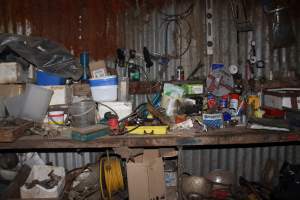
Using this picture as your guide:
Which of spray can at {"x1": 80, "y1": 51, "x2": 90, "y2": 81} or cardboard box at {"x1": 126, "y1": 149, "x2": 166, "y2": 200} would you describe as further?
spray can at {"x1": 80, "y1": 51, "x2": 90, "y2": 81}

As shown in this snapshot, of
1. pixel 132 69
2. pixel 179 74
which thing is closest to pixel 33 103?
pixel 132 69

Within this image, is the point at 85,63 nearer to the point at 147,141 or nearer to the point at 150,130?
the point at 150,130

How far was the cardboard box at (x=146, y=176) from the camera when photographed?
2850 millimetres

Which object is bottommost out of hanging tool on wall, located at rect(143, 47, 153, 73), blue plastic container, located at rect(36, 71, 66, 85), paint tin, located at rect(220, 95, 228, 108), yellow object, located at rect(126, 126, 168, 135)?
yellow object, located at rect(126, 126, 168, 135)

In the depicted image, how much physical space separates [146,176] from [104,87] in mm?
1192

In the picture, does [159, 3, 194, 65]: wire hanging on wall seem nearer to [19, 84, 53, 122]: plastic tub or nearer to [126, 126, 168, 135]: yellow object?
[126, 126, 168, 135]: yellow object

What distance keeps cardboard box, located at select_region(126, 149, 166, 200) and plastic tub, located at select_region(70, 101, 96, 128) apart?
27.8 inches

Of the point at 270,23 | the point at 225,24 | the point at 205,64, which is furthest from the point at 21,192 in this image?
the point at 270,23

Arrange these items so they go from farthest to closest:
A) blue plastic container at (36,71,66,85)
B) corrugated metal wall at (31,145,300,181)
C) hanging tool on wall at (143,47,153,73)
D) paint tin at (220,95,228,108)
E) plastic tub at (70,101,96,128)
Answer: corrugated metal wall at (31,145,300,181) → hanging tool on wall at (143,47,153,73) → paint tin at (220,95,228,108) → blue plastic container at (36,71,66,85) → plastic tub at (70,101,96,128)

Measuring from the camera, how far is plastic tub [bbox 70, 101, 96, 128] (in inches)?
121

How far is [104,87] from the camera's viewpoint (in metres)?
3.29

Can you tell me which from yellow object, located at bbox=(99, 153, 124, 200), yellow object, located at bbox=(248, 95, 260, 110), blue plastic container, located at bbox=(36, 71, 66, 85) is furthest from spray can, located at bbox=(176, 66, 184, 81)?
blue plastic container, located at bbox=(36, 71, 66, 85)

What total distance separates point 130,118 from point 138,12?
1.61m

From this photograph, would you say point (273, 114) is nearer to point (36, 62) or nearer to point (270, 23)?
point (270, 23)
